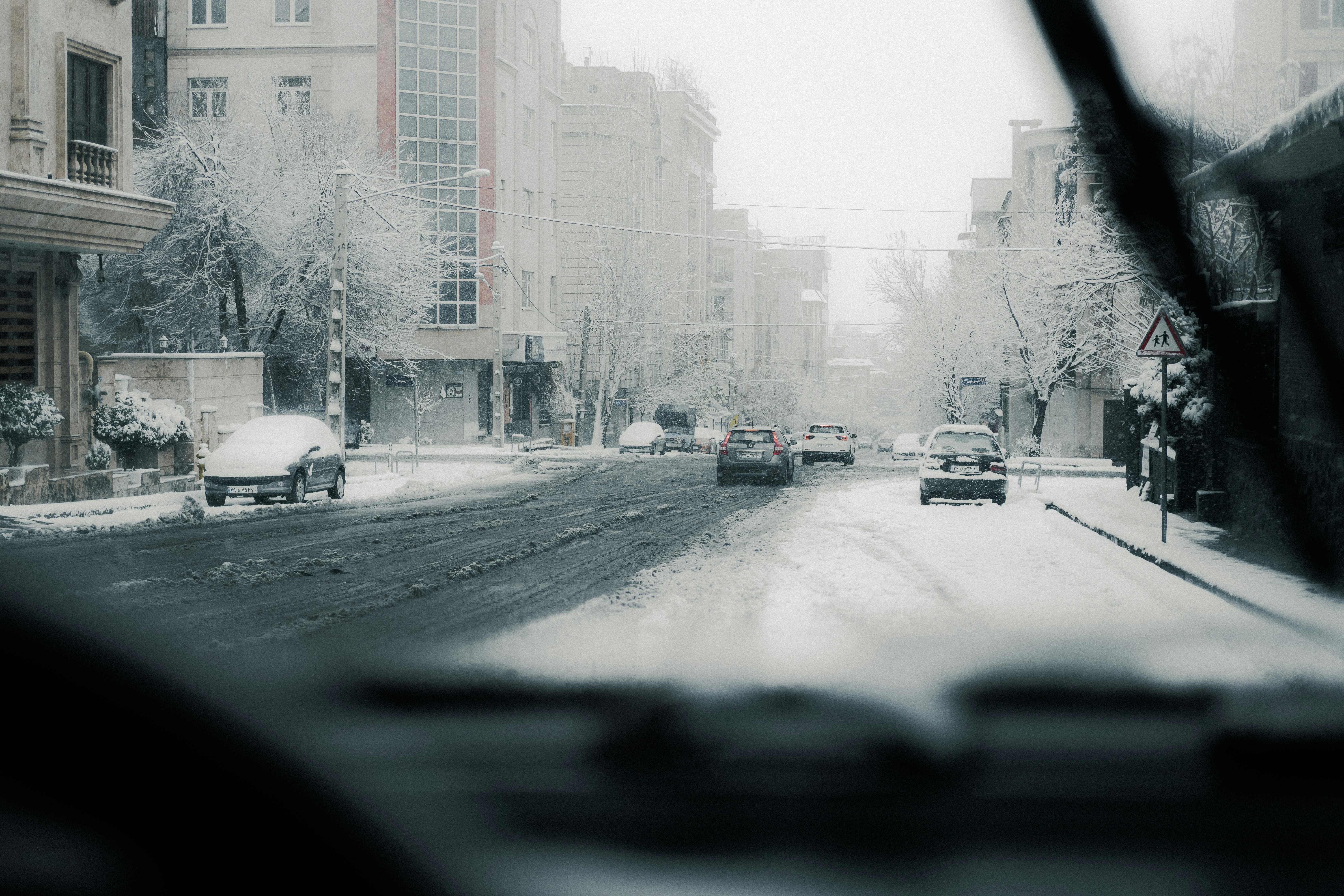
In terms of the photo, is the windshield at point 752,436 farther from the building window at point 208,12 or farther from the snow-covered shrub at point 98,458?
the building window at point 208,12

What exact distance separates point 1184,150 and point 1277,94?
460 cm

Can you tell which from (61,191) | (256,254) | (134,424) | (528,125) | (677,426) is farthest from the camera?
(677,426)

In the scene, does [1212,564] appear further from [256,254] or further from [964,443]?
[256,254]

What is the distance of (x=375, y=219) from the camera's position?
36375 mm

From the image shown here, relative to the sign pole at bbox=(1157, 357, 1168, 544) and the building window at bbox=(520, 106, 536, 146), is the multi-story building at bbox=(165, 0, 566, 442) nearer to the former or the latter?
the building window at bbox=(520, 106, 536, 146)

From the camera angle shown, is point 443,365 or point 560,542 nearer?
point 560,542

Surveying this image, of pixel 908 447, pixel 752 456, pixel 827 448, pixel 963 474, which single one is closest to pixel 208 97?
pixel 752 456

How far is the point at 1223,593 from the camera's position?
1170 cm

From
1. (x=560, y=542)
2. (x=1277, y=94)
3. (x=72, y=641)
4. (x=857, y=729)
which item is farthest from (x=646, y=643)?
(x=1277, y=94)

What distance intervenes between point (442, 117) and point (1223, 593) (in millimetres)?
35329

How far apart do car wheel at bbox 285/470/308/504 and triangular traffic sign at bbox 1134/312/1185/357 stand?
1331 centimetres

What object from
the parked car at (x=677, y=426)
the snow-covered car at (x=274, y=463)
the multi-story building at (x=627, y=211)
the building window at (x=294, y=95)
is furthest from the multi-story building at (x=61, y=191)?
the parked car at (x=677, y=426)

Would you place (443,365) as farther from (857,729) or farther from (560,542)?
(857,729)

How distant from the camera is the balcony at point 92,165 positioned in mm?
20391
